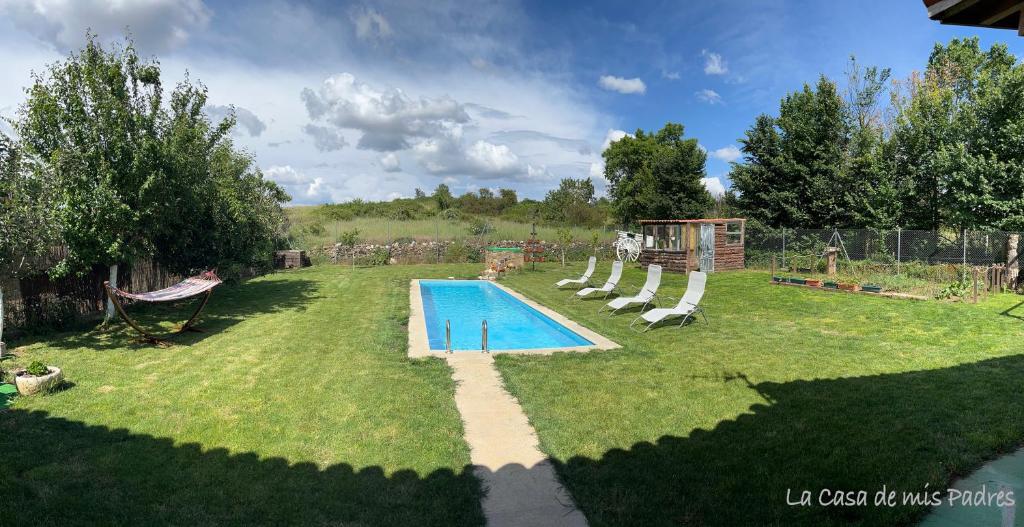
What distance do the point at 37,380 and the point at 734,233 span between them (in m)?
19.7

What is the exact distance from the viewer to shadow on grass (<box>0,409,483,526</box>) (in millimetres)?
3266

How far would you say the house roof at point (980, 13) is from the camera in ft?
7.90

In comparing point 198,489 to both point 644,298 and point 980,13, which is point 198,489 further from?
point 644,298

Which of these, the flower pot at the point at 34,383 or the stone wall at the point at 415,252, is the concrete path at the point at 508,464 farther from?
the stone wall at the point at 415,252

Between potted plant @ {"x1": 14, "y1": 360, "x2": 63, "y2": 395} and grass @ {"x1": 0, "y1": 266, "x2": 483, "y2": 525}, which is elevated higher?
potted plant @ {"x1": 14, "y1": 360, "x2": 63, "y2": 395}

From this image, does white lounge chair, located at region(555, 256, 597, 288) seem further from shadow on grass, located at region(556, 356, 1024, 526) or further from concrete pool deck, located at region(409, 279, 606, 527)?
shadow on grass, located at region(556, 356, 1024, 526)

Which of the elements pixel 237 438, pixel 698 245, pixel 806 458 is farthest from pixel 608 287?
pixel 237 438

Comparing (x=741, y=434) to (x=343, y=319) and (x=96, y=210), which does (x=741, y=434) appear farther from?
(x=96, y=210)

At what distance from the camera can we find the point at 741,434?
4.40 meters

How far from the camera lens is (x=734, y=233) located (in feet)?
64.7

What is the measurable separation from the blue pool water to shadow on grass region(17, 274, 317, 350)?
330 centimetres

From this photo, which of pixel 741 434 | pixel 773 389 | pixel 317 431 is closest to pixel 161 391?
pixel 317 431

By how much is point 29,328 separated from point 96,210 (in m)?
2.38

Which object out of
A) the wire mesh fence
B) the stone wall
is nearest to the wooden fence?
the stone wall
